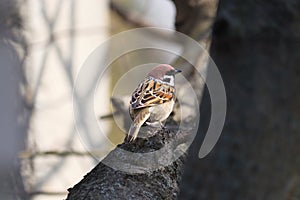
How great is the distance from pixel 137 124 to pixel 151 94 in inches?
12.9

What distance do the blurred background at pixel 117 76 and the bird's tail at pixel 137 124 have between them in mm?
796

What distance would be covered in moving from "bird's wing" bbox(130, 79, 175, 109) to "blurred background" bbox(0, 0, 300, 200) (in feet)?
1.98

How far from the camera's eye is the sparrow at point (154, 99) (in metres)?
2.26

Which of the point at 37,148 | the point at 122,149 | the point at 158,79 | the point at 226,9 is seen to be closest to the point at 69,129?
the point at 37,148

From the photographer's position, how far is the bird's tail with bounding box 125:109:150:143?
6.40 ft

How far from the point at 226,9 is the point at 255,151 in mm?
195

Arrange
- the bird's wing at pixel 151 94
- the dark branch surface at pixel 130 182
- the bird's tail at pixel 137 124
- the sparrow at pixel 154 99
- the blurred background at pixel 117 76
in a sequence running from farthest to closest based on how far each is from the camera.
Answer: the bird's wing at pixel 151 94 → the sparrow at pixel 154 99 → the bird's tail at pixel 137 124 → the dark branch surface at pixel 130 182 → the blurred background at pixel 117 76

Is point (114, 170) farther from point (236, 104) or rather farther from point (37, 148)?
point (37, 148)

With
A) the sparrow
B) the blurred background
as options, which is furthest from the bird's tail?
the blurred background

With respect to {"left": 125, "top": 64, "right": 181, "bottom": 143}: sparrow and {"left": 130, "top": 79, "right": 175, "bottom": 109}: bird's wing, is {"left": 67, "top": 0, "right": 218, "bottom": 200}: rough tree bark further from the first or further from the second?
{"left": 130, "top": 79, "right": 175, "bottom": 109}: bird's wing

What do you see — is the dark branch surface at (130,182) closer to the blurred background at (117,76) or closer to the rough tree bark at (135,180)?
the rough tree bark at (135,180)

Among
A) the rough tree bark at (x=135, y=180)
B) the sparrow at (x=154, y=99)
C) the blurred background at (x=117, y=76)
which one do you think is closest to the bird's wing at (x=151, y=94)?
the sparrow at (x=154, y=99)

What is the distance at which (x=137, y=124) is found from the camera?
2.14 m

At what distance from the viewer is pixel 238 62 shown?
→ 1.10m
